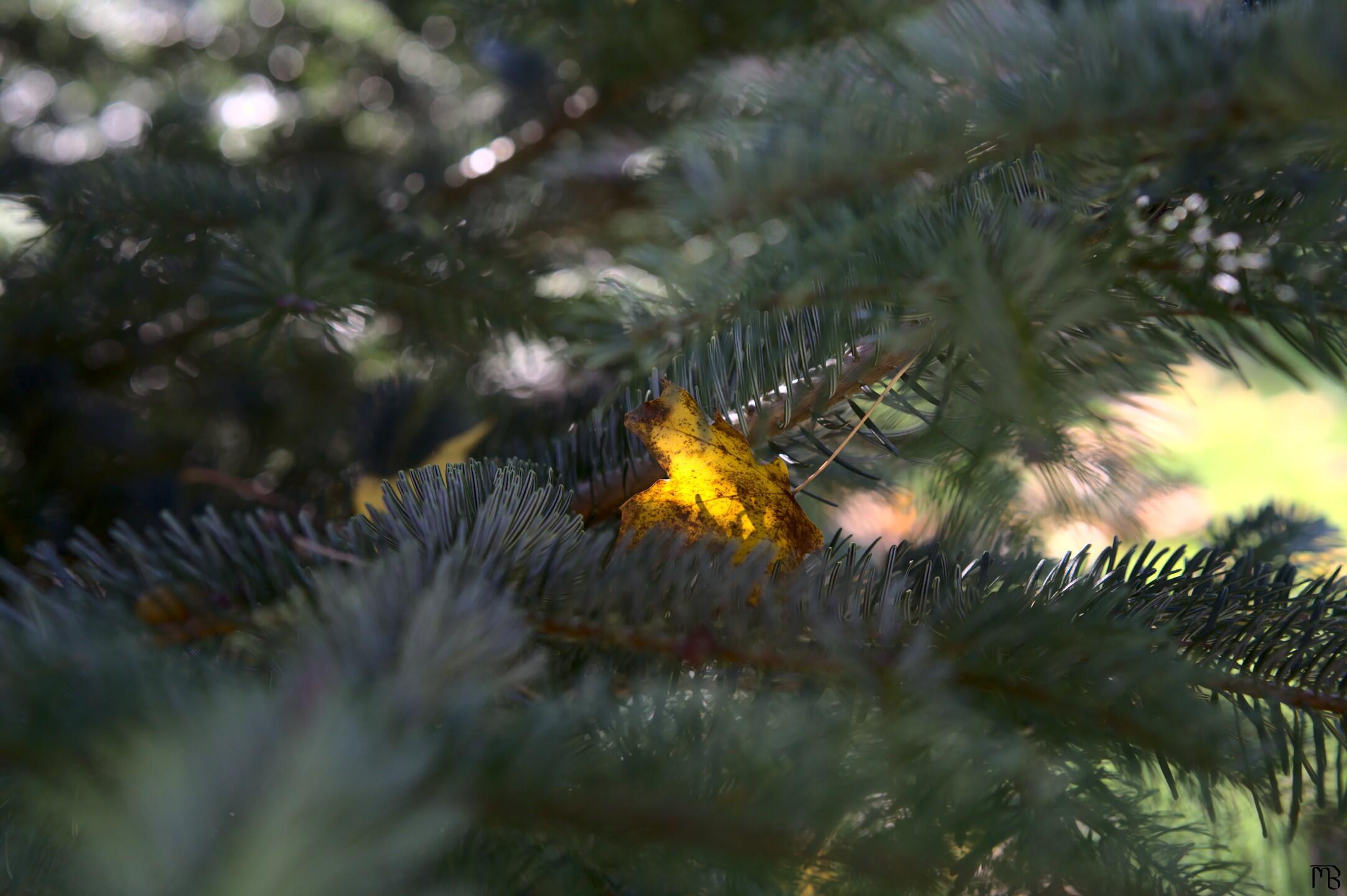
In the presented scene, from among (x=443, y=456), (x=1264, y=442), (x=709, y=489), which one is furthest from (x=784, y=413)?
(x=1264, y=442)

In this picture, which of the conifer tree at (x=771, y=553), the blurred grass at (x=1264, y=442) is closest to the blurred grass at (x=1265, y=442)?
the blurred grass at (x=1264, y=442)

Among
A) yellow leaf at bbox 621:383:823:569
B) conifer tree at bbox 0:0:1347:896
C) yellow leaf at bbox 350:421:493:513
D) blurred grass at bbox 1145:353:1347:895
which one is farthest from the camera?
blurred grass at bbox 1145:353:1347:895

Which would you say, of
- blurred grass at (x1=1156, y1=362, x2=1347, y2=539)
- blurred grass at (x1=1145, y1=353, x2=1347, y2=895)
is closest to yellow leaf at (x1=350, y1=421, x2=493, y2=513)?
blurred grass at (x1=1145, y1=353, x2=1347, y2=895)

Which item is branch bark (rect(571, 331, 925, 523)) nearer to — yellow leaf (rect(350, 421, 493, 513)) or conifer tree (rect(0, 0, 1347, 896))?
conifer tree (rect(0, 0, 1347, 896))

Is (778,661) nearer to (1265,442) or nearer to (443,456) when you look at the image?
(443,456)

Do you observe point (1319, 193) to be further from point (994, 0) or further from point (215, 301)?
point (215, 301)

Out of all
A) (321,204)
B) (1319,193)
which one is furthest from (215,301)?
(1319,193)

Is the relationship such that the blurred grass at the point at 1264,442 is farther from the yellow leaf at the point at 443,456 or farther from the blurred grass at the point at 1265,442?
the yellow leaf at the point at 443,456
